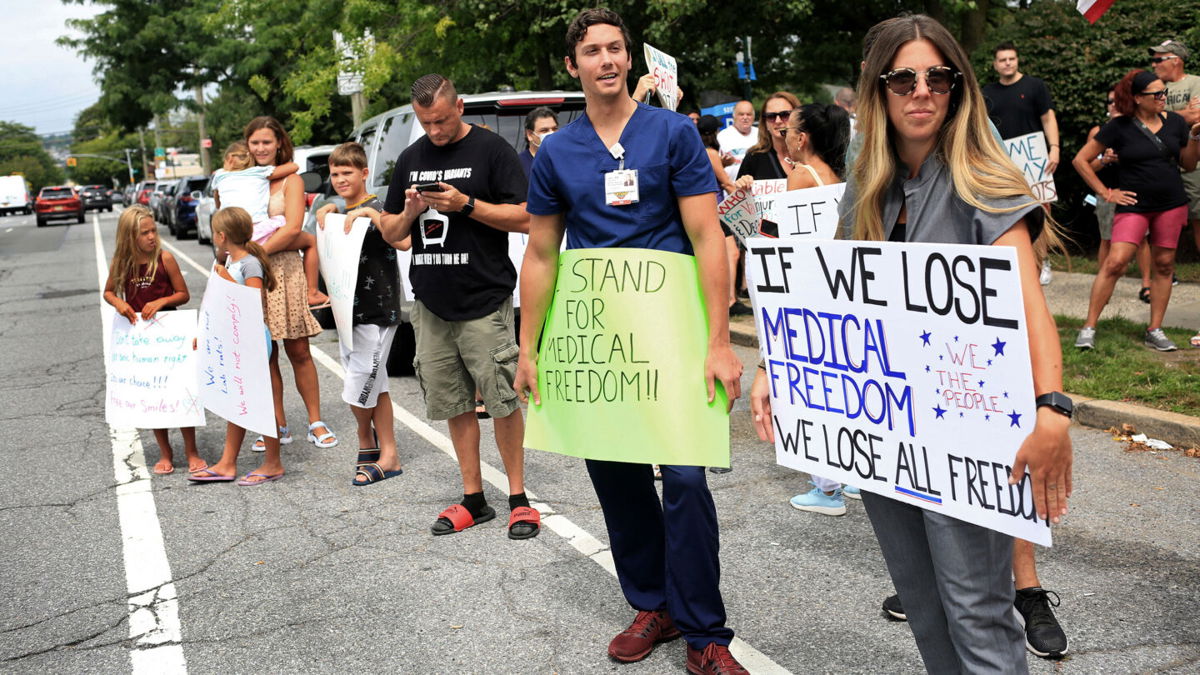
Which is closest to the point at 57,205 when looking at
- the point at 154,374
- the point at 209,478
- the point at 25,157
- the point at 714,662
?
the point at 154,374

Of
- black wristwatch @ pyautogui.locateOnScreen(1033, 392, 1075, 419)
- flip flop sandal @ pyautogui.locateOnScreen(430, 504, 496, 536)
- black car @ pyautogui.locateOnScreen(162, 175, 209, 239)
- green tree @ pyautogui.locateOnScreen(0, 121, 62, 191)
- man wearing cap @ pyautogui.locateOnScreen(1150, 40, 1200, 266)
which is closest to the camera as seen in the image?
black wristwatch @ pyautogui.locateOnScreen(1033, 392, 1075, 419)

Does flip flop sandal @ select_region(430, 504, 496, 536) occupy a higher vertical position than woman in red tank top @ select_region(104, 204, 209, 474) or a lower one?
lower

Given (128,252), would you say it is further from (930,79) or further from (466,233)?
(930,79)

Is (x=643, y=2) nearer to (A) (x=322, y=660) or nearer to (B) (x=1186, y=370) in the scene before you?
(B) (x=1186, y=370)

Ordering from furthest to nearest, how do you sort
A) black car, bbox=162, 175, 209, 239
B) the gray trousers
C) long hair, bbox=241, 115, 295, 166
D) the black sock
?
black car, bbox=162, 175, 209, 239
long hair, bbox=241, 115, 295, 166
the black sock
the gray trousers

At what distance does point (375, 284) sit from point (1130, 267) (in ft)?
27.5

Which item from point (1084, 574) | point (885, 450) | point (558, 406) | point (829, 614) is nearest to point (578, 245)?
point (558, 406)

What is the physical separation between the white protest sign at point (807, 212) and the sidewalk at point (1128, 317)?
2.34 m

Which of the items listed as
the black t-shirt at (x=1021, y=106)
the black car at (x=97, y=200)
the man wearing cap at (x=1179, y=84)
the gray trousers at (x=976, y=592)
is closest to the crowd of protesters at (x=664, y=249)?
the gray trousers at (x=976, y=592)

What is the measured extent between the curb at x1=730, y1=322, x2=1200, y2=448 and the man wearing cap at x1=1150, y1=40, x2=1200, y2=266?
2.54 metres

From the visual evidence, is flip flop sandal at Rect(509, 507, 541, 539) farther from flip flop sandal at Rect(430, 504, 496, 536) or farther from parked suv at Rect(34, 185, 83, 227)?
parked suv at Rect(34, 185, 83, 227)

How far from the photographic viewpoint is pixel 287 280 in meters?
6.55

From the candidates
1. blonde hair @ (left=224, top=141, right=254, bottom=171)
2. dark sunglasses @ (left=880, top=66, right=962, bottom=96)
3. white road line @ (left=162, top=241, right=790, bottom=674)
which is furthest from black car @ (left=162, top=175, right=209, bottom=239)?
dark sunglasses @ (left=880, top=66, right=962, bottom=96)

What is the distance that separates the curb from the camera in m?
5.72
